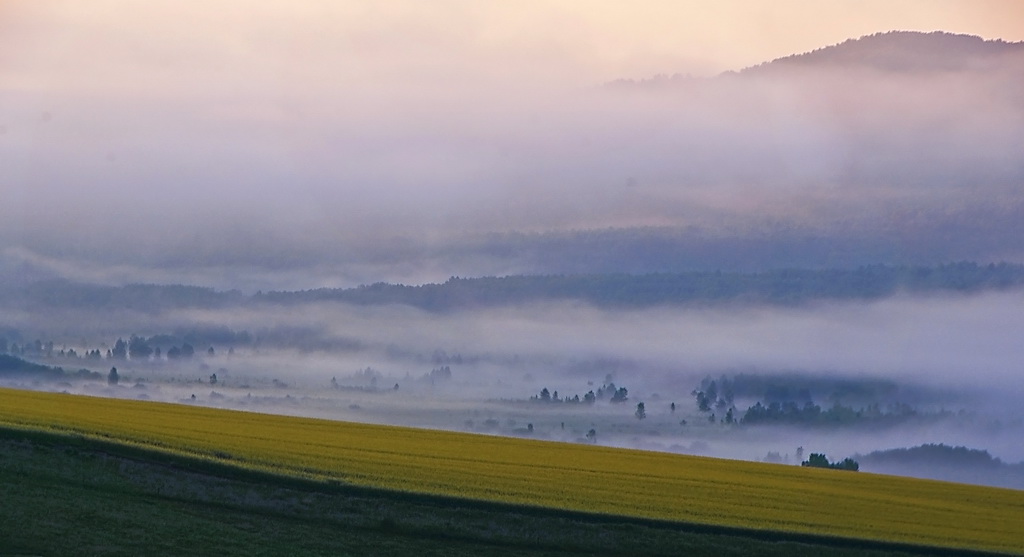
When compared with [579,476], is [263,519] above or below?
below

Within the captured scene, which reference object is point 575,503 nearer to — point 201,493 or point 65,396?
point 201,493

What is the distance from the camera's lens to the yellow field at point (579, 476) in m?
43.1

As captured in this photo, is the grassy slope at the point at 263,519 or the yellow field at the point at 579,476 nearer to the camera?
the grassy slope at the point at 263,519

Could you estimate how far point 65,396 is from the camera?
6619cm

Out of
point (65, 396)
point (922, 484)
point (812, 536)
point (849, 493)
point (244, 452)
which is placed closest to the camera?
point (812, 536)

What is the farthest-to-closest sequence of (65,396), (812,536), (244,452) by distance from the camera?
(65,396), (244,452), (812,536)

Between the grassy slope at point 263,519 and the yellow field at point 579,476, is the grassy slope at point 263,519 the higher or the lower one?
the lower one

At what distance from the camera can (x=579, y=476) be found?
4894cm

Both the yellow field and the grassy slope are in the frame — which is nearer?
the grassy slope

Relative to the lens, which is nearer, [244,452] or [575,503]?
[575,503]

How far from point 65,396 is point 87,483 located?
28.5 metres

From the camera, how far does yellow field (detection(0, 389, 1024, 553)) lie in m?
43.1

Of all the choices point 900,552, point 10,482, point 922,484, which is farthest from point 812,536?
point 10,482

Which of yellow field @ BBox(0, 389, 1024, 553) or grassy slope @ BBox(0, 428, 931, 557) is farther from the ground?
yellow field @ BBox(0, 389, 1024, 553)
